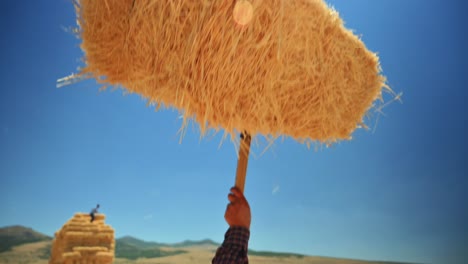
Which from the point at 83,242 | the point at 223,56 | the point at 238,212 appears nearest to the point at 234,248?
the point at 238,212

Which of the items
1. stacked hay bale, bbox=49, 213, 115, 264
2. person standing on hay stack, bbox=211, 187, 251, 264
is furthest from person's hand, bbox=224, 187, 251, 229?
stacked hay bale, bbox=49, 213, 115, 264

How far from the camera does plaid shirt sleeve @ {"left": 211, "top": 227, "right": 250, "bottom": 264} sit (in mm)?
1642

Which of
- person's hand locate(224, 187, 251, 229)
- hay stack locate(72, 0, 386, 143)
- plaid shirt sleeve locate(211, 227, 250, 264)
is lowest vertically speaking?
plaid shirt sleeve locate(211, 227, 250, 264)

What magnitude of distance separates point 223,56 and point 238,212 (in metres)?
0.88

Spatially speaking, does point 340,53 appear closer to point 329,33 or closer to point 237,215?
point 329,33

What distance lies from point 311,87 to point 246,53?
47 centimetres

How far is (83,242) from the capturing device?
23.3 feet

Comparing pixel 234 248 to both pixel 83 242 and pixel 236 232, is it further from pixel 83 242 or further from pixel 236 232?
pixel 83 242

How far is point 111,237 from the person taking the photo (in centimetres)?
735

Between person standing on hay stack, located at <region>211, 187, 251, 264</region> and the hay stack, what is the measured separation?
16.6 inches

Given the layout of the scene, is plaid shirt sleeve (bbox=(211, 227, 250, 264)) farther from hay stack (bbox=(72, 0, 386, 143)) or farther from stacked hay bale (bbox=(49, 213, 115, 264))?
stacked hay bale (bbox=(49, 213, 115, 264))

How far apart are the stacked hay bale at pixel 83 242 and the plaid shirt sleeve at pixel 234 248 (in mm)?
6319

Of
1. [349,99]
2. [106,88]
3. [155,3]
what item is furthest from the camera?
[349,99]

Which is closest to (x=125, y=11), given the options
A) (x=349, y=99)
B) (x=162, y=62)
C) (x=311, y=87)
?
(x=162, y=62)
